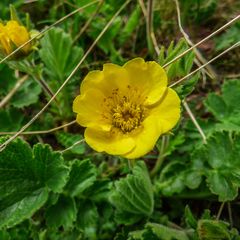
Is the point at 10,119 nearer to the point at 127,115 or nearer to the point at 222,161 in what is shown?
the point at 127,115

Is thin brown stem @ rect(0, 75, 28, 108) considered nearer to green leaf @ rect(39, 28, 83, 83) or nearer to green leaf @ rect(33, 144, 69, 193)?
green leaf @ rect(39, 28, 83, 83)

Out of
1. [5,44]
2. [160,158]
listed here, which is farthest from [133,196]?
[5,44]

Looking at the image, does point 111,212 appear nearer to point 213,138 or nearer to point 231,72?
point 213,138

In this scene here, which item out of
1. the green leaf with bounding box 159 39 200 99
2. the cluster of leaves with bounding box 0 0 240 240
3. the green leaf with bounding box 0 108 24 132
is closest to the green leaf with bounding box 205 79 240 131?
the cluster of leaves with bounding box 0 0 240 240

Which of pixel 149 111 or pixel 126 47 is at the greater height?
pixel 149 111

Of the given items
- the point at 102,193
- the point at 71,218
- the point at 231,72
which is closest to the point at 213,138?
the point at 102,193

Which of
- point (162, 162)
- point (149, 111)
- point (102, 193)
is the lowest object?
point (162, 162)
